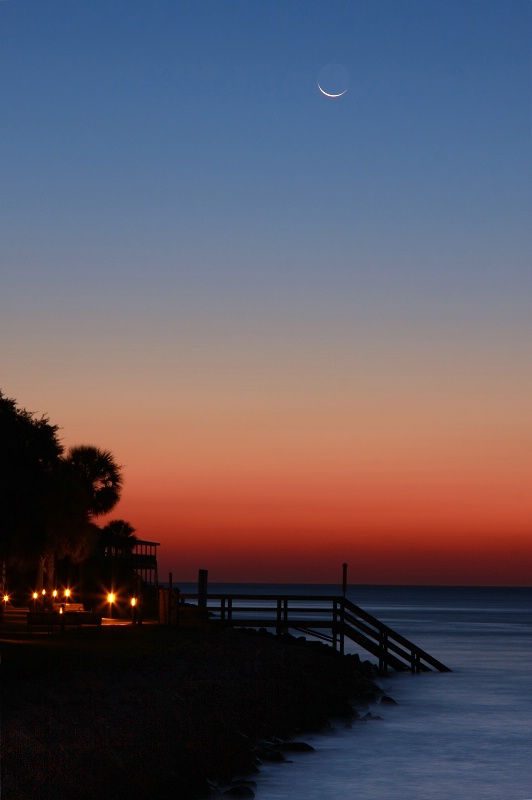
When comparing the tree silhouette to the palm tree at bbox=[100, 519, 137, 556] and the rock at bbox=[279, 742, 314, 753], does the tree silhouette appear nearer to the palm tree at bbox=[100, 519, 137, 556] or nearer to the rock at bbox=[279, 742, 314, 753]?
the rock at bbox=[279, 742, 314, 753]

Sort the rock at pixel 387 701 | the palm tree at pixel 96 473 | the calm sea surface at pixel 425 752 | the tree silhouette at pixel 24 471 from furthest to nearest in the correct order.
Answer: the palm tree at pixel 96 473 < the tree silhouette at pixel 24 471 < the rock at pixel 387 701 < the calm sea surface at pixel 425 752

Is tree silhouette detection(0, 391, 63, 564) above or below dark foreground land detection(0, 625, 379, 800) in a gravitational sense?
above

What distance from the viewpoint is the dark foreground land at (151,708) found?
15.3 m

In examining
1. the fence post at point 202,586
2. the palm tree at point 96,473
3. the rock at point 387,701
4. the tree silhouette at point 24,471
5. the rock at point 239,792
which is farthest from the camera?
the palm tree at point 96,473

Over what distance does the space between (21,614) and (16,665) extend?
1287 inches

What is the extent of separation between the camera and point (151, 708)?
65.7 feet

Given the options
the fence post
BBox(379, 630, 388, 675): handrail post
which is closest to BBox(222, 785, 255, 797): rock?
BBox(379, 630, 388, 675): handrail post

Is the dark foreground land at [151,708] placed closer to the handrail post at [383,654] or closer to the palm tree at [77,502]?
the handrail post at [383,654]

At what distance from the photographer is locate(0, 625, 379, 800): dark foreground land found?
50.1ft

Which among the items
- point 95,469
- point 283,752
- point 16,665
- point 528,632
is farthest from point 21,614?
point 528,632

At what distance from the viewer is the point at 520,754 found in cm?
2605

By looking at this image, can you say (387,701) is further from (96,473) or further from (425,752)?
(96,473)

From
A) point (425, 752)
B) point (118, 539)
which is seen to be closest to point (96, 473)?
point (118, 539)

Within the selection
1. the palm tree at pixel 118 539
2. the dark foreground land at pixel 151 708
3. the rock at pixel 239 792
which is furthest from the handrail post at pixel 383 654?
the palm tree at pixel 118 539
